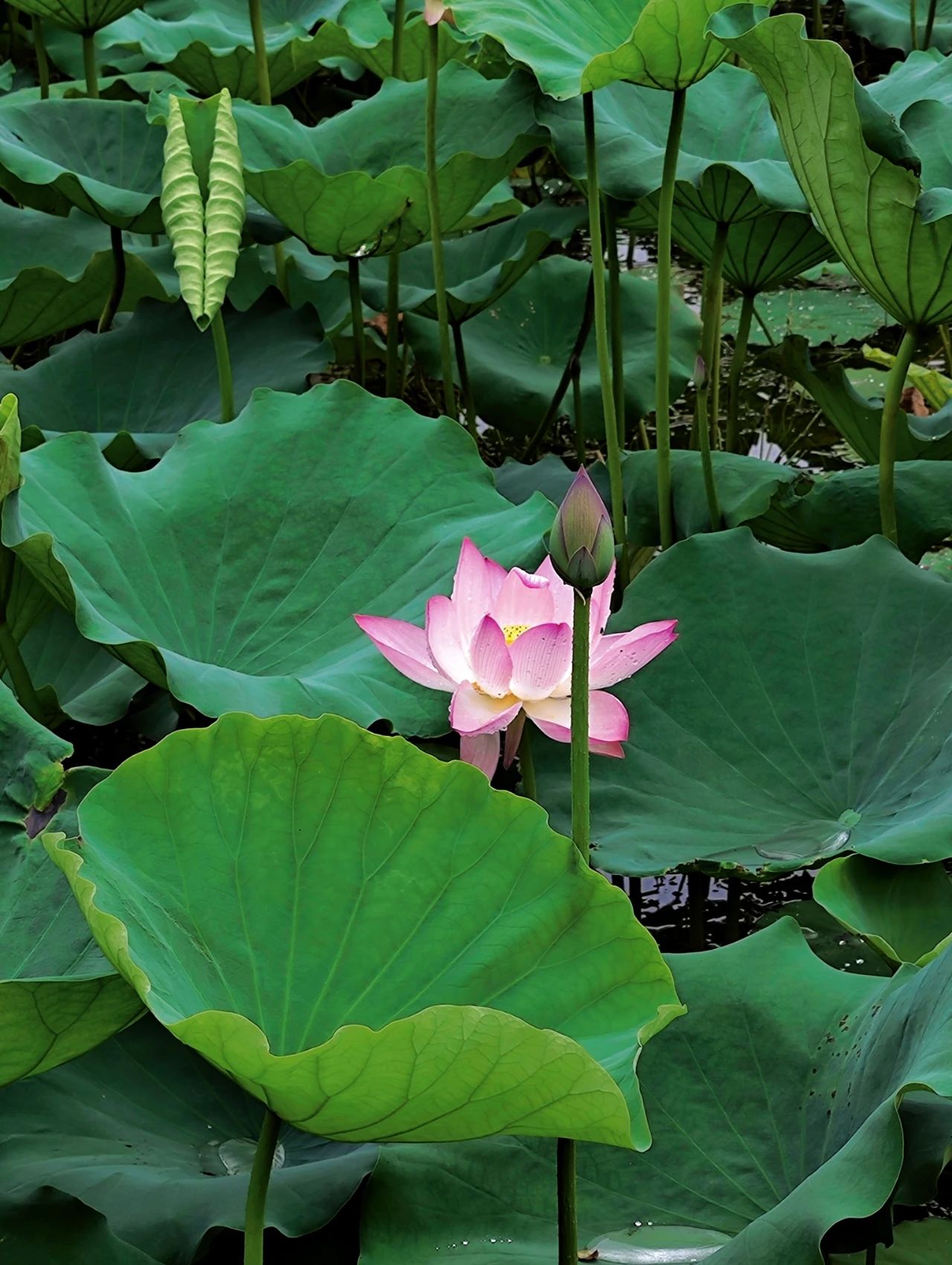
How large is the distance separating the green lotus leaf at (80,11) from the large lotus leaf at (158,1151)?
1762 millimetres

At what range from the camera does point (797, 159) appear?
56.4 inches

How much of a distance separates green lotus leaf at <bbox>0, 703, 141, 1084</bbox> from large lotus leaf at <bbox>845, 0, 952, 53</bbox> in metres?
2.44

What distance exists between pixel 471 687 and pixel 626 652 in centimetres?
11

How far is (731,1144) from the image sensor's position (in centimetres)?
95

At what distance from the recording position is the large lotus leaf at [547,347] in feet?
7.42

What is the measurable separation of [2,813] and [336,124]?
1.34 m

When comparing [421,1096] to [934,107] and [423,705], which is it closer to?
[423,705]

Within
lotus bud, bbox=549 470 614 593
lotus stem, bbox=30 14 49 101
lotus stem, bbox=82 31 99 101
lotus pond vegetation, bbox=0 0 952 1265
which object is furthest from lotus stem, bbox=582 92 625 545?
lotus stem, bbox=30 14 49 101

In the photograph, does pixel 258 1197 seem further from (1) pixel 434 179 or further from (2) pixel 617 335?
(2) pixel 617 335

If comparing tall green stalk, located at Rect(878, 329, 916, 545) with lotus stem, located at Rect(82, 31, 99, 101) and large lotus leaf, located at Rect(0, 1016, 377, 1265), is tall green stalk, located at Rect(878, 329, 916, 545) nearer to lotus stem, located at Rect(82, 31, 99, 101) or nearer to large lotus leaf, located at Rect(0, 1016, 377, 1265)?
large lotus leaf, located at Rect(0, 1016, 377, 1265)

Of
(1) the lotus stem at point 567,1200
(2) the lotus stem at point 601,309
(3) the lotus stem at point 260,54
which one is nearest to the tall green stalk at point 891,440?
(2) the lotus stem at point 601,309

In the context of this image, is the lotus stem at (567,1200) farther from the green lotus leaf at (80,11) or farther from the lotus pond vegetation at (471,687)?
the green lotus leaf at (80,11)

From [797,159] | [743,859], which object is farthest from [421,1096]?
[797,159]

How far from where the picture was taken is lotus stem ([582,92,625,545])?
1592 mm
